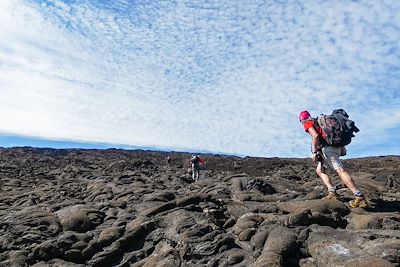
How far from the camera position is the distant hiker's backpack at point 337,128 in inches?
401

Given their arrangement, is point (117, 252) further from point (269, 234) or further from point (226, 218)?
point (269, 234)

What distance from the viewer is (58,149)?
206 ft

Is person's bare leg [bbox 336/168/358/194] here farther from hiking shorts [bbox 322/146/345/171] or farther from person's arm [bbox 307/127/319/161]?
person's arm [bbox 307/127/319/161]

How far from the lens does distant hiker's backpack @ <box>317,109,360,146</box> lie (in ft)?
33.4

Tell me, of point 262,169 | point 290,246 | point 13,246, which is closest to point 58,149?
point 262,169

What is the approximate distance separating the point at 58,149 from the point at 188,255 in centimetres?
5740

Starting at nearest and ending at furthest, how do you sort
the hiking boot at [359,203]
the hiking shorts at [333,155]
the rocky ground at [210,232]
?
the rocky ground at [210,232] < the hiking boot at [359,203] < the hiking shorts at [333,155]

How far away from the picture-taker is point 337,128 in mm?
10250

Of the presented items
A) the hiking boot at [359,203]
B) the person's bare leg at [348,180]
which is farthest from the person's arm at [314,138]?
the hiking boot at [359,203]

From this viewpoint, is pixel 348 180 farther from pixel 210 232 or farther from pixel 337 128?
pixel 210 232

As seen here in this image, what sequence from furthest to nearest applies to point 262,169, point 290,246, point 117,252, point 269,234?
point 262,169 → point 117,252 → point 269,234 → point 290,246

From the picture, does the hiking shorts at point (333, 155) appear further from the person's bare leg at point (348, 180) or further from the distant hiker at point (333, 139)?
the person's bare leg at point (348, 180)

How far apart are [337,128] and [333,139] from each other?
27 cm

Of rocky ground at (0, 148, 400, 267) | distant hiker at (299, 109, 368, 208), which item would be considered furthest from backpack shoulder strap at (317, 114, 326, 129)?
rocky ground at (0, 148, 400, 267)
